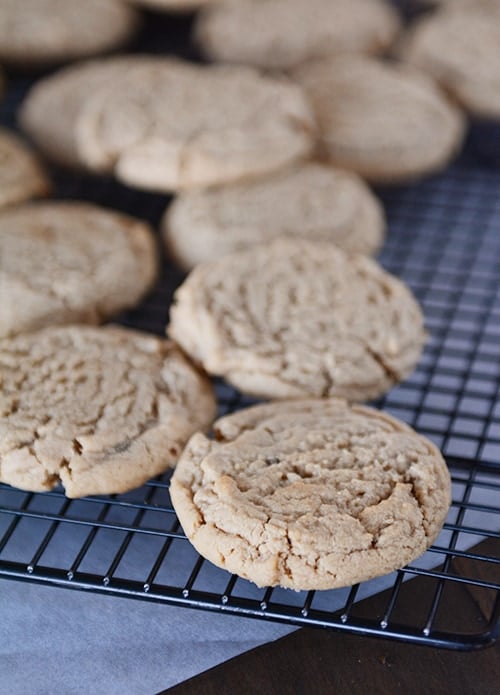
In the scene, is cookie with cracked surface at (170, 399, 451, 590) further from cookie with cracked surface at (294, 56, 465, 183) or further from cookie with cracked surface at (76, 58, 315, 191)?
cookie with cracked surface at (294, 56, 465, 183)

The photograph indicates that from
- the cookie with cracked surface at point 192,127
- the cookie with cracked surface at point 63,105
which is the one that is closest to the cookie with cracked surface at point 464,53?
the cookie with cracked surface at point 192,127

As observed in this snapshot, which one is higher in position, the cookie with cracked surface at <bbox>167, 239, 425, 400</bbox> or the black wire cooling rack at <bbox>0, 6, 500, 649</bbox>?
the cookie with cracked surface at <bbox>167, 239, 425, 400</bbox>

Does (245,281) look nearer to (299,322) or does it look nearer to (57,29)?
(299,322)

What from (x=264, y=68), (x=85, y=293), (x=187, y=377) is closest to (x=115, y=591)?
(x=187, y=377)

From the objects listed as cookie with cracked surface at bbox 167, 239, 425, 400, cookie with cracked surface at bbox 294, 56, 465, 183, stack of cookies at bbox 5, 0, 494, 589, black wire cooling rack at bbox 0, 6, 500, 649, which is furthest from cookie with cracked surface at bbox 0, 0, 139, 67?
cookie with cracked surface at bbox 167, 239, 425, 400

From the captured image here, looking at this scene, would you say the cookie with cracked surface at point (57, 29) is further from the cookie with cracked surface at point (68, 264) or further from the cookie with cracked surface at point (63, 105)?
Result: the cookie with cracked surface at point (68, 264)

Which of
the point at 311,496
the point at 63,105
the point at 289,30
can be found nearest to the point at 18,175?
the point at 63,105
